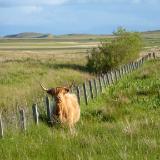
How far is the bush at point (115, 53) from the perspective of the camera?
152 feet

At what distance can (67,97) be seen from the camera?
1417 centimetres

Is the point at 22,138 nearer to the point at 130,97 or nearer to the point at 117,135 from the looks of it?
the point at 117,135

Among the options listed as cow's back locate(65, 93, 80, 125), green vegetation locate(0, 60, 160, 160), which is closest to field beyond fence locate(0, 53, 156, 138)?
green vegetation locate(0, 60, 160, 160)

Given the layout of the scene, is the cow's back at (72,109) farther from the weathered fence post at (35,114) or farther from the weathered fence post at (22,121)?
the weathered fence post at (22,121)

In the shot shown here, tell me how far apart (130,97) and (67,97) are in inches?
314

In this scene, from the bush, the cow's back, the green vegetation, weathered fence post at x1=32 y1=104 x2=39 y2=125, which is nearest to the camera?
the green vegetation

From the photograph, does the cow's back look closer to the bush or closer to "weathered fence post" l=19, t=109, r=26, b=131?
"weathered fence post" l=19, t=109, r=26, b=131

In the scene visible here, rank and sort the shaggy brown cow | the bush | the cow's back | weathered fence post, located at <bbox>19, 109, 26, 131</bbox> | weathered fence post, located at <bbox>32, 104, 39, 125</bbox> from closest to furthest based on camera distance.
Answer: weathered fence post, located at <bbox>19, 109, 26, 131</bbox> < the shaggy brown cow < the cow's back < weathered fence post, located at <bbox>32, 104, 39, 125</bbox> < the bush

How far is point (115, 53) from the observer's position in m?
47.0

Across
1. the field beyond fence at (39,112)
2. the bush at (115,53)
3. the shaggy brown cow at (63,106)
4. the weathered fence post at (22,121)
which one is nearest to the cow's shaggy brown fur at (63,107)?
the shaggy brown cow at (63,106)

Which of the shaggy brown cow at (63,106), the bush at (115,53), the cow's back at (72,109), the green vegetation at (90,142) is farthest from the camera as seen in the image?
the bush at (115,53)

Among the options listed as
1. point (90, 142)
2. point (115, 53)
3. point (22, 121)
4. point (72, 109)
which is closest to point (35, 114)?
point (72, 109)

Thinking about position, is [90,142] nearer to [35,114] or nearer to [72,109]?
[72,109]

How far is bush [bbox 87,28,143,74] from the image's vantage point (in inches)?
1826
